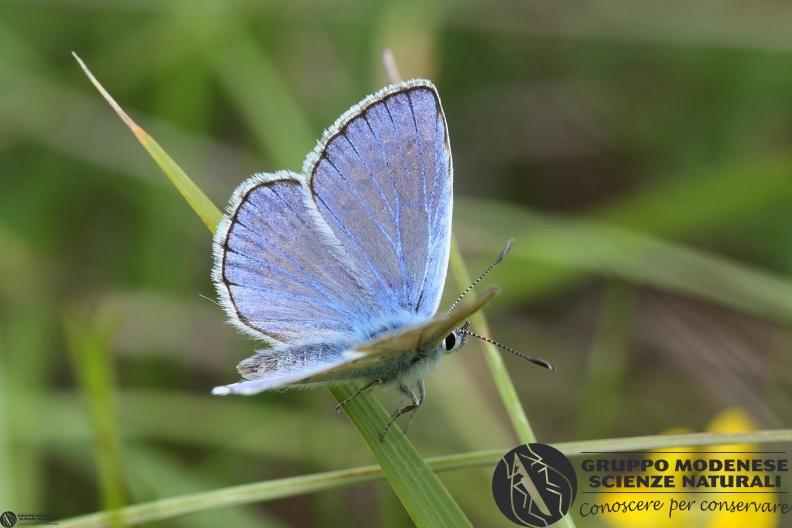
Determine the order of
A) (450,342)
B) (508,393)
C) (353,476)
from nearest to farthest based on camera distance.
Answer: (353,476)
(508,393)
(450,342)

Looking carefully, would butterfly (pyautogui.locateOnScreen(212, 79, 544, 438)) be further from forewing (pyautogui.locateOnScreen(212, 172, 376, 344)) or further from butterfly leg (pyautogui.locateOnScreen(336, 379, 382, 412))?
butterfly leg (pyautogui.locateOnScreen(336, 379, 382, 412))

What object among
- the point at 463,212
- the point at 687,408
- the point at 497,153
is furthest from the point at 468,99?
the point at 687,408

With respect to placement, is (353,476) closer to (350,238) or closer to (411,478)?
(411,478)

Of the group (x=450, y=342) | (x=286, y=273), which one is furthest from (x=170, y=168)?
(x=450, y=342)

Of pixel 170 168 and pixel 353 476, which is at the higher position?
pixel 170 168

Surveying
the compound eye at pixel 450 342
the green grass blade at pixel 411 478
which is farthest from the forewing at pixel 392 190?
the green grass blade at pixel 411 478

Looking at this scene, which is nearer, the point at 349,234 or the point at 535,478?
the point at 535,478
